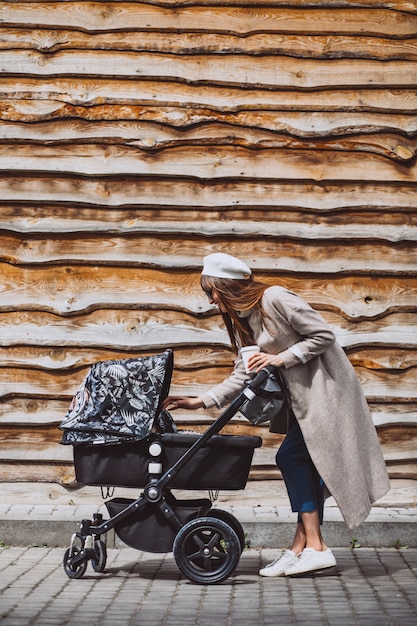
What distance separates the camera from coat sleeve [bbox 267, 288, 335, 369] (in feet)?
18.3

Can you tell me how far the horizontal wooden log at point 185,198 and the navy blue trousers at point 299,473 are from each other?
1.88m

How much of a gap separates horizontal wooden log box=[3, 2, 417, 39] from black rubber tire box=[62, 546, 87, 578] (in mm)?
3511

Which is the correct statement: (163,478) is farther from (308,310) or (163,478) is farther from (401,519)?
(401,519)

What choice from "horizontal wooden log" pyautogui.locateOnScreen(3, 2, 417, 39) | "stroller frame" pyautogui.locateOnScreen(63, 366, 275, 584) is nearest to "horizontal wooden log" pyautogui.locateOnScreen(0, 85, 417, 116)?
"horizontal wooden log" pyautogui.locateOnScreen(3, 2, 417, 39)

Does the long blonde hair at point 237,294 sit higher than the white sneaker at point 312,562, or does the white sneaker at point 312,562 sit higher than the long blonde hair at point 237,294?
the long blonde hair at point 237,294

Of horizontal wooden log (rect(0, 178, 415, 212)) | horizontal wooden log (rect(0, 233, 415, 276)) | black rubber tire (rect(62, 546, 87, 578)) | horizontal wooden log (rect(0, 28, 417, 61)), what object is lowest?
black rubber tire (rect(62, 546, 87, 578))

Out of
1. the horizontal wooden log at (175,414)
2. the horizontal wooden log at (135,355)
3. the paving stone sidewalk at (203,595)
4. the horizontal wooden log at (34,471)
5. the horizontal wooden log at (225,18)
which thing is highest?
the horizontal wooden log at (225,18)

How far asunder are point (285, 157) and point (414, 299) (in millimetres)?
1277

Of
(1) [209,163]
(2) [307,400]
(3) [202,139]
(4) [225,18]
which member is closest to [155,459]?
(2) [307,400]

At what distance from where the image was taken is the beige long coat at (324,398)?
561 cm

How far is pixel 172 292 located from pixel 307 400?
175 centimetres

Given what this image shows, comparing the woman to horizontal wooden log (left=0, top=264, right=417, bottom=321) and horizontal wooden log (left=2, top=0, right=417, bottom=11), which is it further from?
horizontal wooden log (left=2, top=0, right=417, bottom=11)

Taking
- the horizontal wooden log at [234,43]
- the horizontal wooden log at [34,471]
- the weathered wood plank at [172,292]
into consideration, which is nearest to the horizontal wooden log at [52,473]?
the horizontal wooden log at [34,471]

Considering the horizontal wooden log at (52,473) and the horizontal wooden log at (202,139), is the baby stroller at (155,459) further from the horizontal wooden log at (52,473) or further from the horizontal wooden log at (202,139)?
the horizontal wooden log at (202,139)
